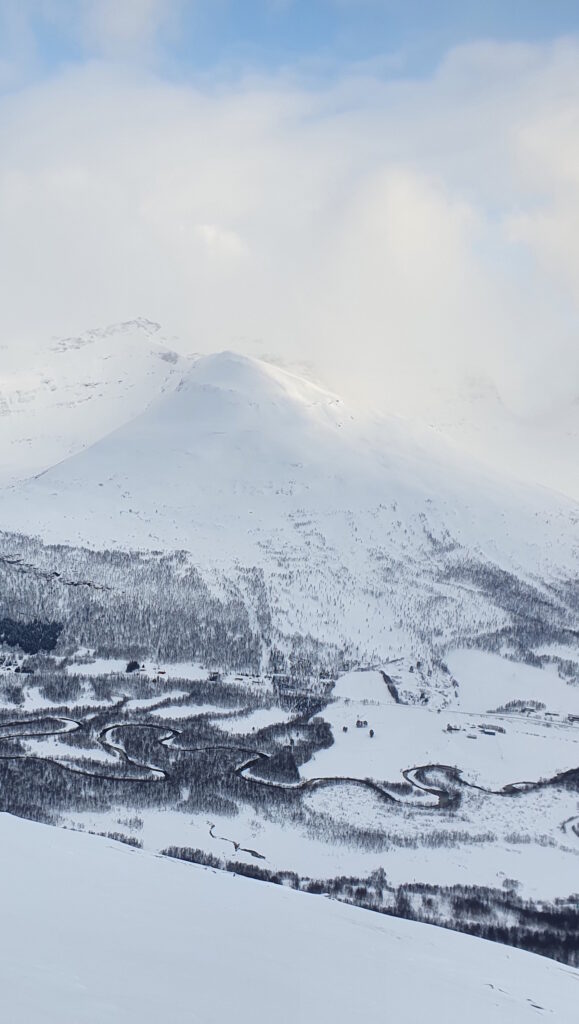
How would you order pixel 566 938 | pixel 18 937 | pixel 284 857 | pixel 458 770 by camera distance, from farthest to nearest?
1. pixel 458 770
2. pixel 284 857
3. pixel 566 938
4. pixel 18 937

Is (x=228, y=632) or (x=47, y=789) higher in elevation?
(x=228, y=632)

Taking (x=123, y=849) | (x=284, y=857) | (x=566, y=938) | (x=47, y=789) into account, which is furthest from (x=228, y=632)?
(x=123, y=849)

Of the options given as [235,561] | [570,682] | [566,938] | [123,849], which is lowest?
[566,938]

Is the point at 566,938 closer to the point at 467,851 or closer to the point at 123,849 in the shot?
the point at 467,851

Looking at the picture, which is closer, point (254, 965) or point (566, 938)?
point (254, 965)

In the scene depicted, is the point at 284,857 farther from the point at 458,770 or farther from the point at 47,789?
the point at 458,770

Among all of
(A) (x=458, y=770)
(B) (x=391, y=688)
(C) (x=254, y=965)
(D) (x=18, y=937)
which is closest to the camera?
(D) (x=18, y=937)

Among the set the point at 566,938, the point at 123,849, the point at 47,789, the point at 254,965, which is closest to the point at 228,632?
the point at 47,789
